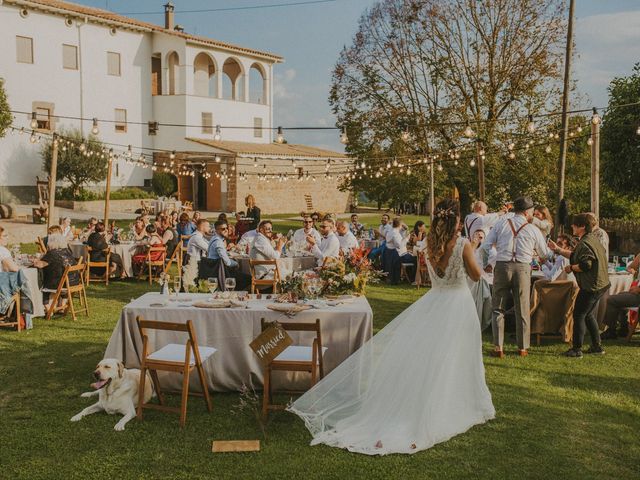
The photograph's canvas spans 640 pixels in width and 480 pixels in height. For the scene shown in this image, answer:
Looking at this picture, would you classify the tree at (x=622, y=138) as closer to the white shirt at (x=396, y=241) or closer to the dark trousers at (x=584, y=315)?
the white shirt at (x=396, y=241)

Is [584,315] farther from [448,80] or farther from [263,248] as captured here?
[448,80]

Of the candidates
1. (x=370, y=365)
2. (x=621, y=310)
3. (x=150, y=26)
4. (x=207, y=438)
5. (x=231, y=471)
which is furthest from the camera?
(x=150, y=26)

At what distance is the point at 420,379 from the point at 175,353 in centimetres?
207

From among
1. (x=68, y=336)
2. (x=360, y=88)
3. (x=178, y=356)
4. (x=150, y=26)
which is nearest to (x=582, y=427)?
(x=178, y=356)

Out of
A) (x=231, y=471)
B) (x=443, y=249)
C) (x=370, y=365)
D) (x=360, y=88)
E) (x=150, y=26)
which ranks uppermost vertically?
(x=150, y=26)

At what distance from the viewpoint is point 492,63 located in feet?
75.2

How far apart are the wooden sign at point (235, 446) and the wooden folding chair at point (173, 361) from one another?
0.55m

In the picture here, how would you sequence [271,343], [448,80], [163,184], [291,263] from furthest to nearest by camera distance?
[163,184] < [448,80] < [291,263] < [271,343]

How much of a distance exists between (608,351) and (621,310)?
95cm

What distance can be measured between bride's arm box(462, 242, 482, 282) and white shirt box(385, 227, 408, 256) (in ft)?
25.7

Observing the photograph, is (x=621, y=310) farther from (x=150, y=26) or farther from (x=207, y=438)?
(x=150, y=26)

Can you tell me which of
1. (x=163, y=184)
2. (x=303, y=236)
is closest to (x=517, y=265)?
(x=303, y=236)

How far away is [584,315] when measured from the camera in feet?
23.0

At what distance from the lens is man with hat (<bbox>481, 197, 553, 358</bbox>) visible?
692 centimetres
